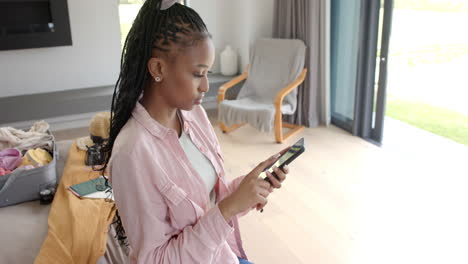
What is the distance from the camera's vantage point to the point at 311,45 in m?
3.89

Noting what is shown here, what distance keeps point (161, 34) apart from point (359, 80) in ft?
9.80

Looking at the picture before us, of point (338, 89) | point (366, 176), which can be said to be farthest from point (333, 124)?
point (366, 176)

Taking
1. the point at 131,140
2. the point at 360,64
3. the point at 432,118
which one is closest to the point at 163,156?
the point at 131,140

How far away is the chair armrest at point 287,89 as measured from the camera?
3.70 m

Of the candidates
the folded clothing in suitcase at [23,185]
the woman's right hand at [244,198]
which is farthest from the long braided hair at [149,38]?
the folded clothing in suitcase at [23,185]

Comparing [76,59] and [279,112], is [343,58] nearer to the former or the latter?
[279,112]

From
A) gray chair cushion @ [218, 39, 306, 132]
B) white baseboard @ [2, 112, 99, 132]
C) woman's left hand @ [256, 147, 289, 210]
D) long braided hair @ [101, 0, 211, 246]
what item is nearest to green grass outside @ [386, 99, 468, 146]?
gray chair cushion @ [218, 39, 306, 132]

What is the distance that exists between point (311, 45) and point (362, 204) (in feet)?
5.66

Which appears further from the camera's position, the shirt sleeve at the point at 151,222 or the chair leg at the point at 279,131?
the chair leg at the point at 279,131

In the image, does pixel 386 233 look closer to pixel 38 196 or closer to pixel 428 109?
pixel 38 196

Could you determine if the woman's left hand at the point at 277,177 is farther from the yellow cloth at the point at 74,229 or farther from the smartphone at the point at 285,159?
the yellow cloth at the point at 74,229

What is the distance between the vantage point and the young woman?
925 millimetres

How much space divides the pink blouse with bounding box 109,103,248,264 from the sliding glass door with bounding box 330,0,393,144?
2853 mm

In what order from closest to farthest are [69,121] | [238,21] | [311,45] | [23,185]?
1. [23,185]
2. [311,45]
3. [69,121]
4. [238,21]
